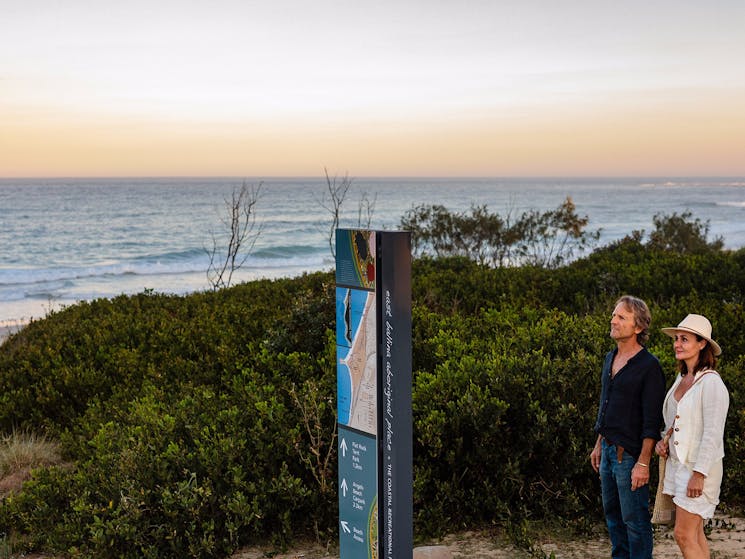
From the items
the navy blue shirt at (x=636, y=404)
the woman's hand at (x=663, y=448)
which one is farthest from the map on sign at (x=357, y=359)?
the woman's hand at (x=663, y=448)

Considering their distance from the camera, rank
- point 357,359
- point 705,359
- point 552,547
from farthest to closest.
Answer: point 552,547 < point 705,359 < point 357,359

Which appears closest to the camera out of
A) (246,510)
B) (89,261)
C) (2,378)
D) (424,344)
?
(246,510)

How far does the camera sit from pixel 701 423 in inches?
169

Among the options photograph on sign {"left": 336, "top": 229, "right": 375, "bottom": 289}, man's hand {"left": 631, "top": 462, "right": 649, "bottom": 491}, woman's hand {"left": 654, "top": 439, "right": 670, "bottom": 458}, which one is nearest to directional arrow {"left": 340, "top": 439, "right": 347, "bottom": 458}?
photograph on sign {"left": 336, "top": 229, "right": 375, "bottom": 289}

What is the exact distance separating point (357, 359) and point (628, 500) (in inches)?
77.3

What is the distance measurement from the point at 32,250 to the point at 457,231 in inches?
1441

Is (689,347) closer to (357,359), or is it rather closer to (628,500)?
(628,500)

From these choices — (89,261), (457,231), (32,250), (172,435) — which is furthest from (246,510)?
(32,250)

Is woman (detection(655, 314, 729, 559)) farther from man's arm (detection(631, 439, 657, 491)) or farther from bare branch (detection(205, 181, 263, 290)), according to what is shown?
bare branch (detection(205, 181, 263, 290))

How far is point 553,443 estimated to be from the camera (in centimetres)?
611

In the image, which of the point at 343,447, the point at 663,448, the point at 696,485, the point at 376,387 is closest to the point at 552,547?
the point at 663,448

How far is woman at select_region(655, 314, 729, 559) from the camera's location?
4234mm

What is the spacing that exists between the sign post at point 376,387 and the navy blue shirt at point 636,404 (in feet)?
4.47

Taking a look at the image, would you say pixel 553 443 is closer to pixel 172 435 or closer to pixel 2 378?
pixel 172 435
